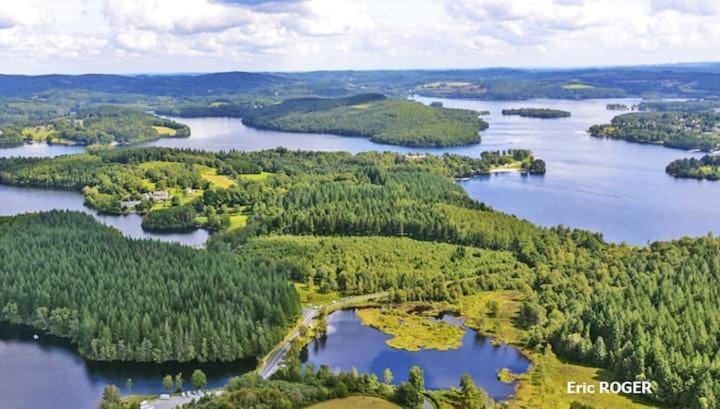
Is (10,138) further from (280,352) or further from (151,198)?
(280,352)

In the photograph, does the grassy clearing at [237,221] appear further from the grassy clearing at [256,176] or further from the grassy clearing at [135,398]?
the grassy clearing at [135,398]

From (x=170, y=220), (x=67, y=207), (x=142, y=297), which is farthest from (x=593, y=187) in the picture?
(x=67, y=207)

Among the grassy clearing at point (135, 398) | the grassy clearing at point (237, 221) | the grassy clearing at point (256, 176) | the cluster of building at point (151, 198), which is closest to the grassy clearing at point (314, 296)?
the grassy clearing at point (135, 398)

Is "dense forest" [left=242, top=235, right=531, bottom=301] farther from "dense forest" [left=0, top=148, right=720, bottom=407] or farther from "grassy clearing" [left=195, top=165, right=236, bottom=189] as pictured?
"grassy clearing" [left=195, top=165, right=236, bottom=189]

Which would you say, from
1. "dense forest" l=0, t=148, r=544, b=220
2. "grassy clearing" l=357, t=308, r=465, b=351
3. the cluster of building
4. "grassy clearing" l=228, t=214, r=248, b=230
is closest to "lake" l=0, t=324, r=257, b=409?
"grassy clearing" l=357, t=308, r=465, b=351

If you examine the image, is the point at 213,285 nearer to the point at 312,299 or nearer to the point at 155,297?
the point at 155,297

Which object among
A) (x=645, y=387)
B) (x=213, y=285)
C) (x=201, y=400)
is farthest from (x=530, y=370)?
(x=213, y=285)
